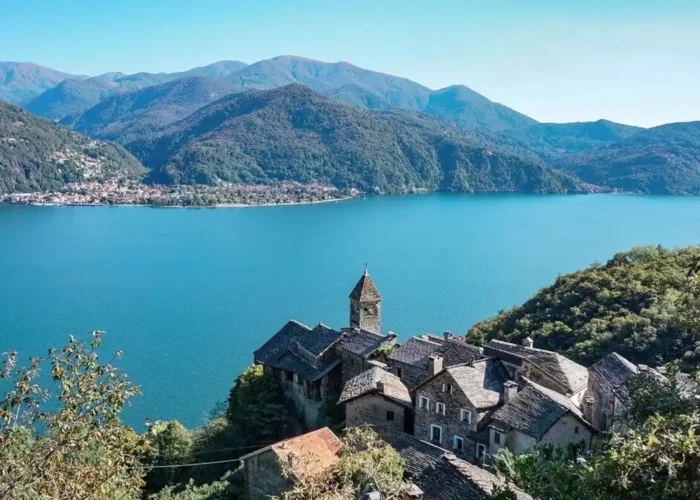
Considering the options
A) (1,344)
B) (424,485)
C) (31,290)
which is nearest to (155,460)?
(424,485)

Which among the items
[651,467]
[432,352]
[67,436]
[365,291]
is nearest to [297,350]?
[365,291]

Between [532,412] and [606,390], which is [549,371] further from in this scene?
[532,412]

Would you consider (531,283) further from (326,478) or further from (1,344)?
(326,478)

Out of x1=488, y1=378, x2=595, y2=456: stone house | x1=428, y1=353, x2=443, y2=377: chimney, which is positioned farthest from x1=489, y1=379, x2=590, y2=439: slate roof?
x1=428, y1=353, x2=443, y2=377: chimney

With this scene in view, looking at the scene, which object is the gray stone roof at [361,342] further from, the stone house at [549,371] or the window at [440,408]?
the window at [440,408]

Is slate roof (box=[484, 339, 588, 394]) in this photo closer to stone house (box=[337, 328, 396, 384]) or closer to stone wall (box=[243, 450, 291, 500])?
stone house (box=[337, 328, 396, 384])

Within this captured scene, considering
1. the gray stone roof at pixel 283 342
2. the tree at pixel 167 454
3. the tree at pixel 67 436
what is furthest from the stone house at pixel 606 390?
the tree at pixel 167 454
